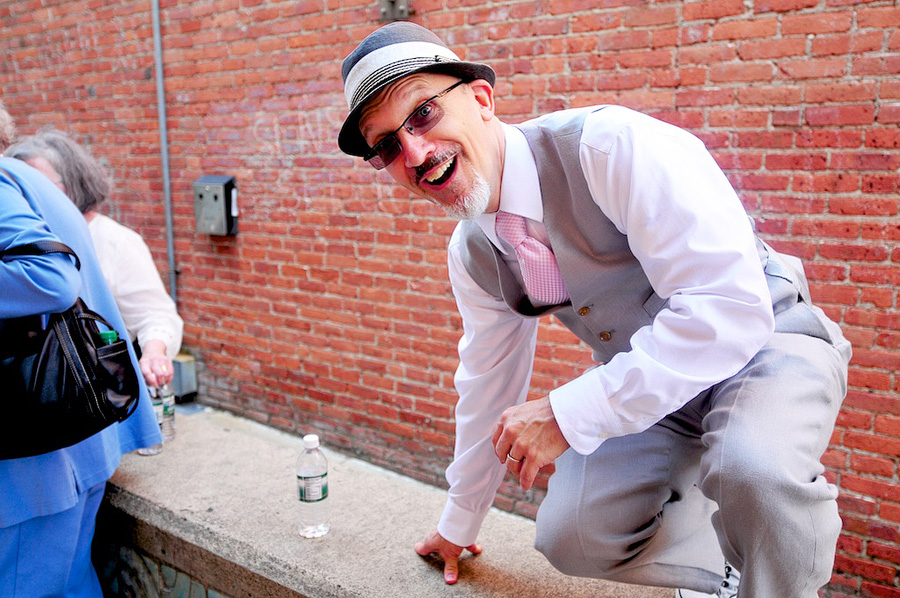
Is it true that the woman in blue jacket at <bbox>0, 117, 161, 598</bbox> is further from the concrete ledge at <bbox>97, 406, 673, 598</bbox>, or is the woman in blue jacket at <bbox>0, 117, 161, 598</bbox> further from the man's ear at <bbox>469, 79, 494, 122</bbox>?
the man's ear at <bbox>469, 79, 494, 122</bbox>

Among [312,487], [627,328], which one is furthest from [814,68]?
[312,487]

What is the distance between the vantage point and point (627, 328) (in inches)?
66.7

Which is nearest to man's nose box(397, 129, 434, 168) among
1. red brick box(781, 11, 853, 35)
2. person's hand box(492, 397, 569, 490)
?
person's hand box(492, 397, 569, 490)

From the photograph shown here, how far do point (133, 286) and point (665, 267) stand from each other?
2294 millimetres

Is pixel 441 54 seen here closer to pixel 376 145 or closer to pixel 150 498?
pixel 376 145

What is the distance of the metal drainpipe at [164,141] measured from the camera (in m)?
4.26

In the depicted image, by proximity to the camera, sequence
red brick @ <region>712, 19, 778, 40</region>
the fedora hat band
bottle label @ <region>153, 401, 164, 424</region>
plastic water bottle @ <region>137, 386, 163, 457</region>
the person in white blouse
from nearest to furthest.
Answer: the fedora hat band
red brick @ <region>712, 19, 778, 40</region>
the person in white blouse
plastic water bottle @ <region>137, 386, 163, 457</region>
bottle label @ <region>153, 401, 164, 424</region>

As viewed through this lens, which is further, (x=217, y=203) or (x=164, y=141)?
(x=164, y=141)

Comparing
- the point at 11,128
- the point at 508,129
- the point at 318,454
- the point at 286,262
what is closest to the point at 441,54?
the point at 508,129

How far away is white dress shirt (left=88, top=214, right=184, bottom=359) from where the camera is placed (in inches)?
113

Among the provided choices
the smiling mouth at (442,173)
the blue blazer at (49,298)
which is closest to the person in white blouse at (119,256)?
the blue blazer at (49,298)

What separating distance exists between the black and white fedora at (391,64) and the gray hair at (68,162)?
1611mm

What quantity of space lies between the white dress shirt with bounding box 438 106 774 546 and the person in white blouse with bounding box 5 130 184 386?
1.74m

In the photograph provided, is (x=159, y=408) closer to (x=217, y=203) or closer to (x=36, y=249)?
(x=217, y=203)
